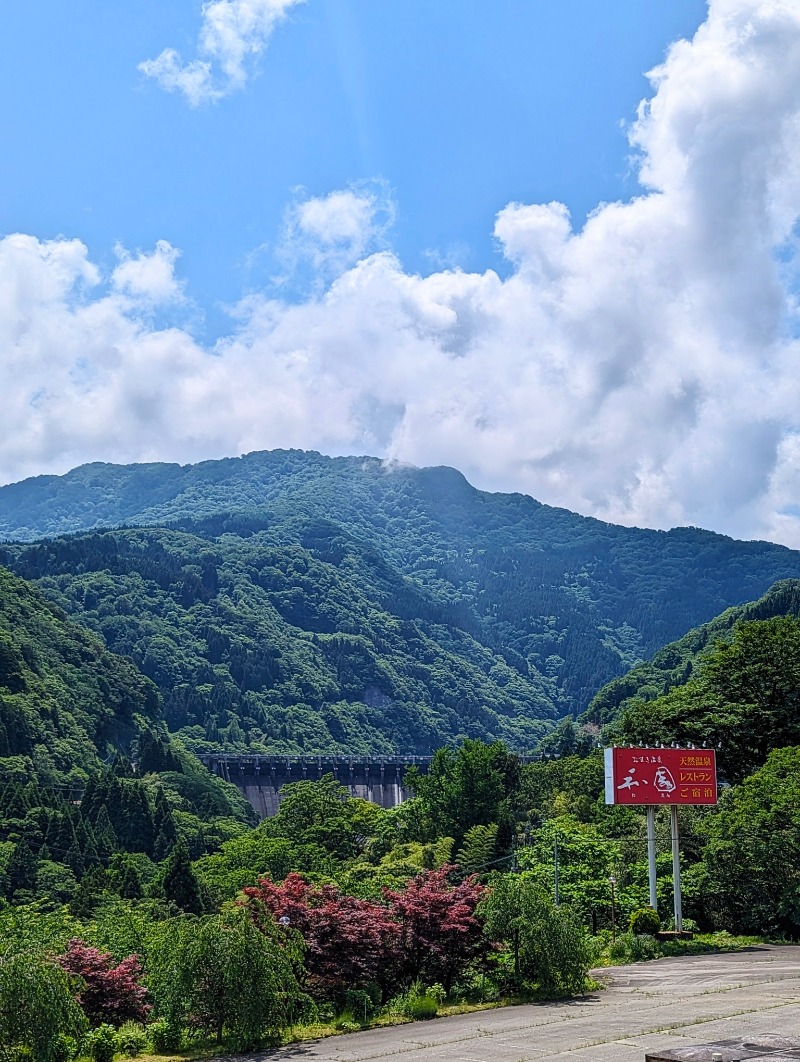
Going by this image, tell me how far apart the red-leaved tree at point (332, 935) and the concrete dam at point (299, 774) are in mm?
131442

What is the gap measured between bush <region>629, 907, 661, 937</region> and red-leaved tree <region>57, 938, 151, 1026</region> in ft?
63.2

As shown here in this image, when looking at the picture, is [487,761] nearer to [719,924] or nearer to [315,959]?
[719,924]

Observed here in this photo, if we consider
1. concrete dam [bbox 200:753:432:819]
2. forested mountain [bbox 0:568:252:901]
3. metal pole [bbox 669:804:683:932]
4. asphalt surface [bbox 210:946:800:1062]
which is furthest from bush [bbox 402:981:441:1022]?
concrete dam [bbox 200:753:432:819]

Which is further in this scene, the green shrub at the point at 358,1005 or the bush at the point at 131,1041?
the green shrub at the point at 358,1005

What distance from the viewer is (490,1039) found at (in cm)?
2009

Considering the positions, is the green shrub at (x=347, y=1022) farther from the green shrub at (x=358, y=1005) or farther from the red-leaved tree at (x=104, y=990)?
the red-leaved tree at (x=104, y=990)

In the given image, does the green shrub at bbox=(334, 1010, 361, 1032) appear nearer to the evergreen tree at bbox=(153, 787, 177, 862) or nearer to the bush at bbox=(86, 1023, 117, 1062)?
the bush at bbox=(86, 1023, 117, 1062)

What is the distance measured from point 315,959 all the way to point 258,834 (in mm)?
61294

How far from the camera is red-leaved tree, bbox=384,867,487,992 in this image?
24031mm

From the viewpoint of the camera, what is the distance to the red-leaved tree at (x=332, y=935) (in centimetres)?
2242

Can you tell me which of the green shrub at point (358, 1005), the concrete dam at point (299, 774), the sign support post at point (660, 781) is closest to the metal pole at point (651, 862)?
the sign support post at point (660, 781)

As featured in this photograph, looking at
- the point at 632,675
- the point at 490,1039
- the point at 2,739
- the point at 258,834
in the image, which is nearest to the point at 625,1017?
the point at 490,1039

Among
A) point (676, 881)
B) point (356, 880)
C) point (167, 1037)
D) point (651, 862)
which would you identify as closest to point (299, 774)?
point (356, 880)

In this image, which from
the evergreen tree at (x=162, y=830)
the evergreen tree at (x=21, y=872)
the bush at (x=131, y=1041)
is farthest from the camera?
the evergreen tree at (x=162, y=830)
